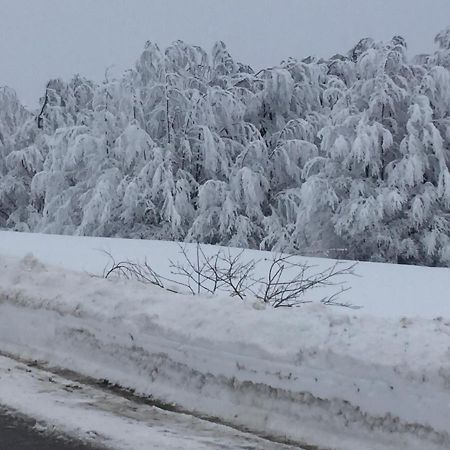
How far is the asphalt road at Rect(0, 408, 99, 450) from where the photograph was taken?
435 cm

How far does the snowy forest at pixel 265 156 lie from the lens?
54.5 ft

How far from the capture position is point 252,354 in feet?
16.8

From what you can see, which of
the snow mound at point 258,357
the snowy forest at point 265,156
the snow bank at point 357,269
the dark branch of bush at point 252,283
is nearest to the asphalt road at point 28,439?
the snow mound at point 258,357

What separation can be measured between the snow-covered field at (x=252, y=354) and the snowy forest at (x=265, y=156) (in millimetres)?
9522

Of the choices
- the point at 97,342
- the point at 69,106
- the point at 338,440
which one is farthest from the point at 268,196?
the point at 338,440

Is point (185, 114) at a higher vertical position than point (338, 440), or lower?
higher

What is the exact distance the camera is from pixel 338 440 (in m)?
4.46

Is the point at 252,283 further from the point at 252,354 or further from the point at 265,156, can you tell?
the point at 265,156

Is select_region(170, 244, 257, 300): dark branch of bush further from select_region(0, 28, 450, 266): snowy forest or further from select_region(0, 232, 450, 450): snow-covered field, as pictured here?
select_region(0, 28, 450, 266): snowy forest

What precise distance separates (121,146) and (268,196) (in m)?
4.46

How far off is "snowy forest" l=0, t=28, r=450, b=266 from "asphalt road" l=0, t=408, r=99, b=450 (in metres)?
11.8

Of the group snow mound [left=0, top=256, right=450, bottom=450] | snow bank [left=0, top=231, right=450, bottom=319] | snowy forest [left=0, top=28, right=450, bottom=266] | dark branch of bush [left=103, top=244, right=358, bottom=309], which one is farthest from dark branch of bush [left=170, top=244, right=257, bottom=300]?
snowy forest [left=0, top=28, right=450, bottom=266]

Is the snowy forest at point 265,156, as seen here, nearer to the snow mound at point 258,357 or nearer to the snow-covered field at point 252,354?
the snow-covered field at point 252,354

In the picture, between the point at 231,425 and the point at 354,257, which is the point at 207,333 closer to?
the point at 231,425
